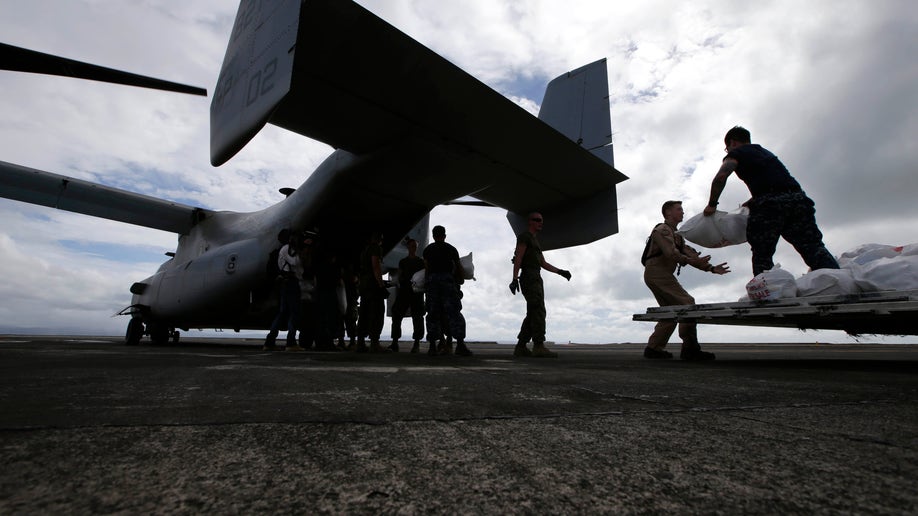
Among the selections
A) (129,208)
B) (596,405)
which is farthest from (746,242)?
(129,208)

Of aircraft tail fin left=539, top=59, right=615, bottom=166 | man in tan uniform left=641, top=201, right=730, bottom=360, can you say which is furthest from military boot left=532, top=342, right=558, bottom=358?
aircraft tail fin left=539, top=59, right=615, bottom=166

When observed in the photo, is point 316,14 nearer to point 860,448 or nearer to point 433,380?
point 433,380

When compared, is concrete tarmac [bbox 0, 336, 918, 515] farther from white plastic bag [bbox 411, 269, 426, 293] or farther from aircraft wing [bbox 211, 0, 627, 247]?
white plastic bag [bbox 411, 269, 426, 293]

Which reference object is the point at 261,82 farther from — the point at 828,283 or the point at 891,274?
the point at 891,274

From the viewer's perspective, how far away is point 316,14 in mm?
3430

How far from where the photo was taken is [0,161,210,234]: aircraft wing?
7.26 m

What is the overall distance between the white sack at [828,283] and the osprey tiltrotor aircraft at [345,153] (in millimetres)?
2938

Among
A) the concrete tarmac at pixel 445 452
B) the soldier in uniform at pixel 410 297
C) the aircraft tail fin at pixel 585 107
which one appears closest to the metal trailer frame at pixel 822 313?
the concrete tarmac at pixel 445 452

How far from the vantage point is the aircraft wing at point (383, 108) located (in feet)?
12.0

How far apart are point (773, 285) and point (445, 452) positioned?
134 inches

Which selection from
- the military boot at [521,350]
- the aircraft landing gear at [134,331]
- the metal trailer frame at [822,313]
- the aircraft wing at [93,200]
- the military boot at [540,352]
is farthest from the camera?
the aircraft landing gear at [134,331]

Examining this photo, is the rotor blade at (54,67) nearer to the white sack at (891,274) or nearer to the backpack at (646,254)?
the backpack at (646,254)

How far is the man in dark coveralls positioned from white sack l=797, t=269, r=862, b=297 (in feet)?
1.34

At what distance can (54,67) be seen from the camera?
5293mm
